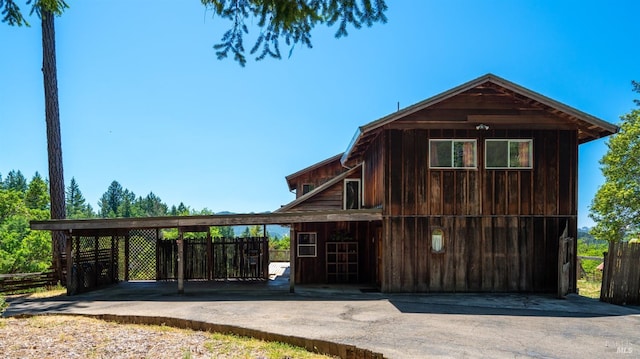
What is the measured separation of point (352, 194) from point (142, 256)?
8.78 m

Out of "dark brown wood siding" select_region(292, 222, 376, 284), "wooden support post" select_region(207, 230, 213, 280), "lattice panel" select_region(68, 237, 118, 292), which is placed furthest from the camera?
"wooden support post" select_region(207, 230, 213, 280)

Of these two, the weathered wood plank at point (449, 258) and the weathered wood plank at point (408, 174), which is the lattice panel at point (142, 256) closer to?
the weathered wood plank at point (408, 174)

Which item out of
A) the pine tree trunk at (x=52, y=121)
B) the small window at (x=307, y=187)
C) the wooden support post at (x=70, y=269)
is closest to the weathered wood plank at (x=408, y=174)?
the wooden support post at (x=70, y=269)

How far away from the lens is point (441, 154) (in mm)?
12695

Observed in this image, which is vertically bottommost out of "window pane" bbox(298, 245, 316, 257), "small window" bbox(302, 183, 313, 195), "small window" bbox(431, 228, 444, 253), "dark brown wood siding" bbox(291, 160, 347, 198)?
"window pane" bbox(298, 245, 316, 257)

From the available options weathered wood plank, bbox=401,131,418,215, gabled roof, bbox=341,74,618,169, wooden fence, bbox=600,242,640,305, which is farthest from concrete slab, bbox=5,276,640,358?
gabled roof, bbox=341,74,618,169

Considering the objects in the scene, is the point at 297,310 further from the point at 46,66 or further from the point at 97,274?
the point at 46,66

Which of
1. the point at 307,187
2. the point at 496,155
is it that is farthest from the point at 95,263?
the point at 496,155

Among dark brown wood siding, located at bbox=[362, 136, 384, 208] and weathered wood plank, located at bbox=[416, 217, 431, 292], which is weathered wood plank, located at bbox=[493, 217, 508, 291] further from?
dark brown wood siding, located at bbox=[362, 136, 384, 208]

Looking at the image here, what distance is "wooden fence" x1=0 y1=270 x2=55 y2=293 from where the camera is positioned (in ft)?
45.5

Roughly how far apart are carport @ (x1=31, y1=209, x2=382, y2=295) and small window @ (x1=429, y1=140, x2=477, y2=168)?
7.23 ft

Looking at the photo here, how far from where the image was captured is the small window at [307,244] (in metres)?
15.8

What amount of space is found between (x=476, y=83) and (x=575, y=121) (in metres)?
3.02

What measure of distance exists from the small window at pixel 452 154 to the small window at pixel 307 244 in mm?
5187
